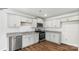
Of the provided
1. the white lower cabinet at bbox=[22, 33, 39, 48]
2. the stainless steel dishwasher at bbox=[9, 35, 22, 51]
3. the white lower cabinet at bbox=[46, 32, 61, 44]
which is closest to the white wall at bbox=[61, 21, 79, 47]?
the white lower cabinet at bbox=[46, 32, 61, 44]

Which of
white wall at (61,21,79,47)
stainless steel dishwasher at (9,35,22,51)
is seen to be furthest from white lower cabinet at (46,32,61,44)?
stainless steel dishwasher at (9,35,22,51)

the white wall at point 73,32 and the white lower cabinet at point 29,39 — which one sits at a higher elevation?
the white wall at point 73,32

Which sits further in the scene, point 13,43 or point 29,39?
point 29,39

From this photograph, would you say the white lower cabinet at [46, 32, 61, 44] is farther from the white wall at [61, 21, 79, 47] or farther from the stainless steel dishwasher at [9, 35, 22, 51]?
the stainless steel dishwasher at [9, 35, 22, 51]

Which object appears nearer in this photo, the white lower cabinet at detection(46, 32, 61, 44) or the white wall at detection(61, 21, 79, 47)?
the white wall at detection(61, 21, 79, 47)

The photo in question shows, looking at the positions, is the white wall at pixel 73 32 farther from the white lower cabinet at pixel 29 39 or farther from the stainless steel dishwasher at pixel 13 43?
the stainless steel dishwasher at pixel 13 43

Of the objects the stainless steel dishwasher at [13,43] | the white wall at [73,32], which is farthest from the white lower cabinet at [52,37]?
the stainless steel dishwasher at [13,43]

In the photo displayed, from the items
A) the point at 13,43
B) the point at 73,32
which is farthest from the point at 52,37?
the point at 13,43

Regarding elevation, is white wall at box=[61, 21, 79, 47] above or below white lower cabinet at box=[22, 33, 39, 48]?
above

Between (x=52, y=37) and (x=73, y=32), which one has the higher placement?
(x=73, y=32)

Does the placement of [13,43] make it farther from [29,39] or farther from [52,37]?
[52,37]

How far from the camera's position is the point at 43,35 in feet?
3.18
